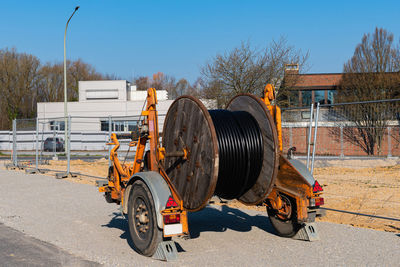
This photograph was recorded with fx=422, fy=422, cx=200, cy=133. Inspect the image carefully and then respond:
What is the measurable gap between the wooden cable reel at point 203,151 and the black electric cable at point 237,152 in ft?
0.09

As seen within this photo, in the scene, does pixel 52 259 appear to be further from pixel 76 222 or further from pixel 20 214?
pixel 20 214

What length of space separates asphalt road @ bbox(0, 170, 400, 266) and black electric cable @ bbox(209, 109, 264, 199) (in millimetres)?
926

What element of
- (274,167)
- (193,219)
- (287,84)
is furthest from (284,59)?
(274,167)

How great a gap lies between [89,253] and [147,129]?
6.40 feet

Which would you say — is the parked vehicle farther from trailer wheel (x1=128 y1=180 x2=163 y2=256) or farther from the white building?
trailer wheel (x1=128 y1=180 x2=163 y2=256)

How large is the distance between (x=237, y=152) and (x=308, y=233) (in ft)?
5.99

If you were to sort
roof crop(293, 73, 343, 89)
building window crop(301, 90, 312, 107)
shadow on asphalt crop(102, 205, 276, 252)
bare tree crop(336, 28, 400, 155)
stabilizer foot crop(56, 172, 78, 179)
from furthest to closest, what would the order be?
roof crop(293, 73, 343, 89), building window crop(301, 90, 312, 107), bare tree crop(336, 28, 400, 155), stabilizer foot crop(56, 172, 78, 179), shadow on asphalt crop(102, 205, 276, 252)

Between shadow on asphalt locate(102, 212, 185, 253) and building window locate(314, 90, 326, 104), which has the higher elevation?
building window locate(314, 90, 326, 104)

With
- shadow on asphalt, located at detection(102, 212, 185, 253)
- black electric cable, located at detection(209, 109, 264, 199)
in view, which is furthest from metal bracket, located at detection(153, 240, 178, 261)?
black electric cable, located at detection(209, 109, 264, 199)

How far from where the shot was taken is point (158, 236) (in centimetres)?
544

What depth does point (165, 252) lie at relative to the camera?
5.41m

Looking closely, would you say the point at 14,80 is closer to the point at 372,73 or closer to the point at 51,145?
the point at 51,145

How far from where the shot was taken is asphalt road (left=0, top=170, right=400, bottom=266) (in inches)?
217

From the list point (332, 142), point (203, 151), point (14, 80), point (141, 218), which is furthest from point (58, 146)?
point (14, 80)
